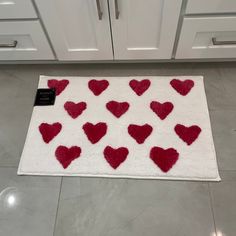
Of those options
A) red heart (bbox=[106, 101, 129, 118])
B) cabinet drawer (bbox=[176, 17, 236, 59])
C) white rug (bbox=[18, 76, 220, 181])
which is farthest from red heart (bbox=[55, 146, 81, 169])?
cabinet drawer (bbox=[176, 17, 236, 59])

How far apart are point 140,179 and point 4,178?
2.08 feet

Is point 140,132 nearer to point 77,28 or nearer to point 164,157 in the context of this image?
point 164,157

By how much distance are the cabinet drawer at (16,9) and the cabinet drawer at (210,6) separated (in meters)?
0.69

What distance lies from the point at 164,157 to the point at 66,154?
1.53ft

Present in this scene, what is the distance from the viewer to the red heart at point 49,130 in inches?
48.3

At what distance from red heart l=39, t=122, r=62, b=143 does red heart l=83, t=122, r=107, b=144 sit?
0.14 metres

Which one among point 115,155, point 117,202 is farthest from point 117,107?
point 117,202

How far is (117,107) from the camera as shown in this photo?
1.30 meters

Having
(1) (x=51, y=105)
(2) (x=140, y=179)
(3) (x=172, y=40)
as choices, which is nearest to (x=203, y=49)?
(3) (x=172, y=40)

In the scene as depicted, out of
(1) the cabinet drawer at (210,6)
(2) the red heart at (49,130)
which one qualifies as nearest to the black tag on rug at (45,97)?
(2) the red heart at (49,130)

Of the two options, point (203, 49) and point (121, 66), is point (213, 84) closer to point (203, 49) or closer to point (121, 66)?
point (203, 49)

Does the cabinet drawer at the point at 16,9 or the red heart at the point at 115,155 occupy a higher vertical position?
the cabinet drawer at the point at 16,9

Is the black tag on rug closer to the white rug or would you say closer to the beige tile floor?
the white rug

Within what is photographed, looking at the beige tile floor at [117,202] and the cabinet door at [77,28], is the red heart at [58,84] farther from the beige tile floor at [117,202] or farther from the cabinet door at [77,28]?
the beige tile floor at [117,202]
